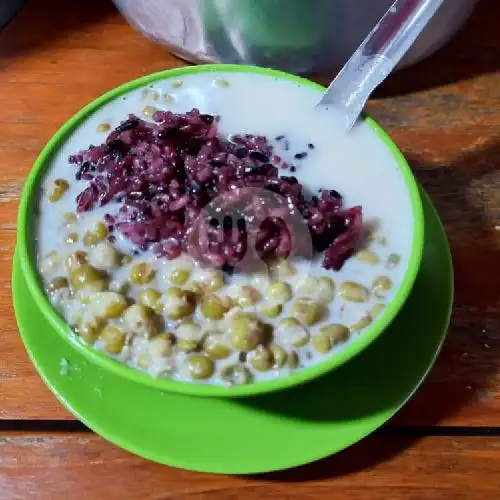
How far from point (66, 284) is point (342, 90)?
0.32 meters

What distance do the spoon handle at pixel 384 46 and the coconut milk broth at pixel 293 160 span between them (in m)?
0.04

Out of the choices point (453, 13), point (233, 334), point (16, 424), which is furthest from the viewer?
point (453, 13)

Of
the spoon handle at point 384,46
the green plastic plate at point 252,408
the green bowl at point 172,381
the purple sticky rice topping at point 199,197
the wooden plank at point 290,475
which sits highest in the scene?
the spoon handle at point 384,46

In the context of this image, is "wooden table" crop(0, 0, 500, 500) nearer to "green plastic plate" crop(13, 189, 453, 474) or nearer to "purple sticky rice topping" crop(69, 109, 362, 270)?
"green plastic plate" crop(13, 189, 453, 474)

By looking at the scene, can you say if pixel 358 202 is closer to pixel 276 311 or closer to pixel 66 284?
pixel 276 311

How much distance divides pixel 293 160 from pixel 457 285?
22 cm

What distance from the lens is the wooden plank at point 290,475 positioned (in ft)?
2.06

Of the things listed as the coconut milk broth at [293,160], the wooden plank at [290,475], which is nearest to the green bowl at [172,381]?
the coconut milk broth at [293,160]

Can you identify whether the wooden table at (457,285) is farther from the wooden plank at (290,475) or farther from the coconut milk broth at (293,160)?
the coconut milk broth at (293,160)

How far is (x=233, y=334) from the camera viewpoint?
0.57 m

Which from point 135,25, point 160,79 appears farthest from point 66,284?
point 135,25

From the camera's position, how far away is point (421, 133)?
870mm

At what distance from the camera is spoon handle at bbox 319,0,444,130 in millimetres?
724

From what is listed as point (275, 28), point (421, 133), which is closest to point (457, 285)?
point (421, 133)
